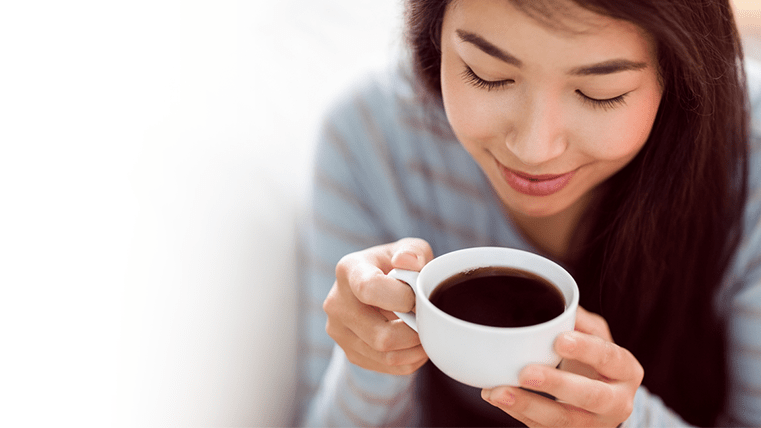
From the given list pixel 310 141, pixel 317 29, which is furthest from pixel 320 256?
pixel 317 29

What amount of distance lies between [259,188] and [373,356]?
21.8 inches

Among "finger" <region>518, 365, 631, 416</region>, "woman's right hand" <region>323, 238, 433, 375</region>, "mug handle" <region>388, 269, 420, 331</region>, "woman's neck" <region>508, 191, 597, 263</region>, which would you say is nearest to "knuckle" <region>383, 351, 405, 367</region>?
"woman's right hand" <region>323, 238, 433, 375</region>

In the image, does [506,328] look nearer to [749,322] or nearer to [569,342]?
[569,342]

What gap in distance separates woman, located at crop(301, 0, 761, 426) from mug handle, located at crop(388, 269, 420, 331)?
1 cm

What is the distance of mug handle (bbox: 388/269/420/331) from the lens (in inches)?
27.8

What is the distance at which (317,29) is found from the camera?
155 cm

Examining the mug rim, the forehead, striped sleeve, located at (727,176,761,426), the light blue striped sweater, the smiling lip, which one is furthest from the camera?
the light blue striped sweater

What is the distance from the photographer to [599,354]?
0.68 m

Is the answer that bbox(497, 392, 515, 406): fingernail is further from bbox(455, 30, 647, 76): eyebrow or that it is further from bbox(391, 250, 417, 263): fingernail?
bbox(455, 30, 647, 76): eyebrow

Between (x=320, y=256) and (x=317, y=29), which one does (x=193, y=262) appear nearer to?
(x=320, y=256)

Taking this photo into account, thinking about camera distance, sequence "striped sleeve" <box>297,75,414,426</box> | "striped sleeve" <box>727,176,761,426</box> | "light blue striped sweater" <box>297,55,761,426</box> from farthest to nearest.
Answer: "striped sleeve" <box>297,75,414,426</box> → "light blue striped sweater" <box>297,55,761,426</box> → "striped sleeve" <box>727,176,761,426</box>

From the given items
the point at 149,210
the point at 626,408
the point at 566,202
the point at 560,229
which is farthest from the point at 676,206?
the point at 149,210

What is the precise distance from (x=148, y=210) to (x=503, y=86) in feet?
2.25

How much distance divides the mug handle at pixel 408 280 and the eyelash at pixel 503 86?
11.7 inches
